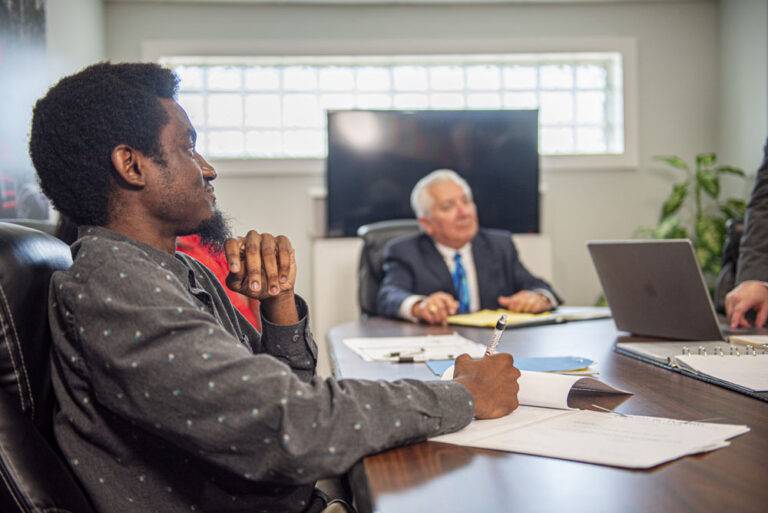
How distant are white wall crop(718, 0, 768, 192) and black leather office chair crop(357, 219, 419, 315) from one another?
2.83m

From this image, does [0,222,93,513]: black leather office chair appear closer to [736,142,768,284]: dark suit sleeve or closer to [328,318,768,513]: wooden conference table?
[328,318,768,513]: wooden conference table

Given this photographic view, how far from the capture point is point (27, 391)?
3.06 ft

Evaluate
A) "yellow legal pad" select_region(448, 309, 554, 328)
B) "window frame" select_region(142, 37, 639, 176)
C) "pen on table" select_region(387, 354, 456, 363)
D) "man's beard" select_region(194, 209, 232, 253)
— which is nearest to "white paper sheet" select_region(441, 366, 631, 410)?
"pen on table" select_region(387, 354, 456, 363)

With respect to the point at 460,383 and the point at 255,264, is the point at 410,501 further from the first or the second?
the point at 255,264

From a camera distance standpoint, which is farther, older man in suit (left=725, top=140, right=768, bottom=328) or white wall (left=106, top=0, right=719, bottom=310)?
white wall (left=106, top=0, right=719, bottom=310)

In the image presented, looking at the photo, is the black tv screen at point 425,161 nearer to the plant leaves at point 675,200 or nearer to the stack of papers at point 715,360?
the plant leaves at point 675,200

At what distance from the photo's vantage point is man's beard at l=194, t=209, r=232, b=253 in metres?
1.26

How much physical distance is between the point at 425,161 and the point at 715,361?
386cm

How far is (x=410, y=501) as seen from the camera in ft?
2.39

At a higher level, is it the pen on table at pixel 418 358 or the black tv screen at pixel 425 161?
the black tv screen at pixel 425 161

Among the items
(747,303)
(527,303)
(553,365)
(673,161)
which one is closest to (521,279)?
(527,303)

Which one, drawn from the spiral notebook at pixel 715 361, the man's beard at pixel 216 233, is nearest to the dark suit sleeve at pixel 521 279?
the spiral notebook at pixel 715 361

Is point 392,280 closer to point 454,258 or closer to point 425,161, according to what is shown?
point 454,258

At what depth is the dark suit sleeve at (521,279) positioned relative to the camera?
9.85 ft
